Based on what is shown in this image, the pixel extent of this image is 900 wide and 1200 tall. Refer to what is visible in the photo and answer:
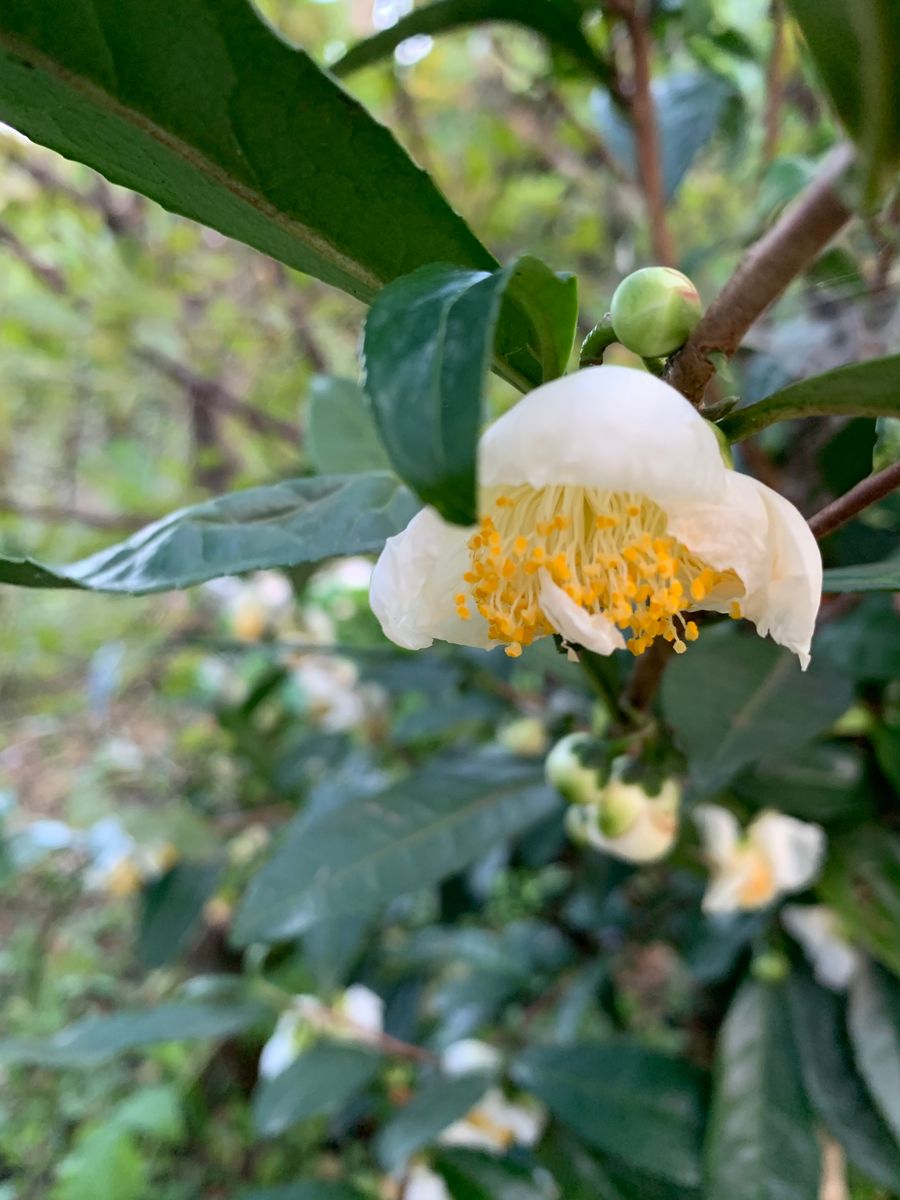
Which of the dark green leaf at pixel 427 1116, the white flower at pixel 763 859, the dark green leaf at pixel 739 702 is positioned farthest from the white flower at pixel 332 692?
the dark green leaf at pixel 739 702

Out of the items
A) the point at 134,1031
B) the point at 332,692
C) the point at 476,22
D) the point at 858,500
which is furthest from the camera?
the point at 332,692

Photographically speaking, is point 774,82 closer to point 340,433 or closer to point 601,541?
point 340,433

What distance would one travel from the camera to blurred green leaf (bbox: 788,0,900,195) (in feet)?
0.93

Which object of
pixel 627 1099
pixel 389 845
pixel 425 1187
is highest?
pixel 389 845

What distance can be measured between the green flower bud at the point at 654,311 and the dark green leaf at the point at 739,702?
27 cm

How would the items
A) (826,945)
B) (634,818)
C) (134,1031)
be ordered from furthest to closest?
(134,1031), (826,945), (634,818)

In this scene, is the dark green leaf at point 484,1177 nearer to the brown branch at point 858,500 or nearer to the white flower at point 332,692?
the white flower at point 332,692

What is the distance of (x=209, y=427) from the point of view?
5.65ft

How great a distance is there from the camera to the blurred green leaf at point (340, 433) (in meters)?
0.65

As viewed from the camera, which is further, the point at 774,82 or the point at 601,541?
the point at 774,82

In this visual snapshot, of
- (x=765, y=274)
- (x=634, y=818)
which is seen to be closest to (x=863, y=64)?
(x=765, y=274)

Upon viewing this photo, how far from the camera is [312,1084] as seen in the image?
835 mm

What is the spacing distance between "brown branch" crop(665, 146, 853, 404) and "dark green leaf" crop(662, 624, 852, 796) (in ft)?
0.85

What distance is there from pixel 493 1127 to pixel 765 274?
81 cm
